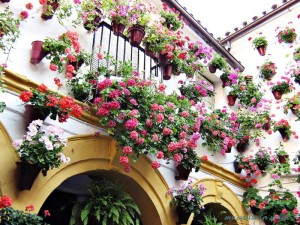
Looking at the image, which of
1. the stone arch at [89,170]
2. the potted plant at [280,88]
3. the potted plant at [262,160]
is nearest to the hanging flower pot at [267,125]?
the potted plant at [280,88]

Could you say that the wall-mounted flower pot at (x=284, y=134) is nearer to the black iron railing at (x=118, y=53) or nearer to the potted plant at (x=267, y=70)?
the potted plant at (x=267, y=70)

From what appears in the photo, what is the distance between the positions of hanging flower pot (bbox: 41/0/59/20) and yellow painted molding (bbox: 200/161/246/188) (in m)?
4.09

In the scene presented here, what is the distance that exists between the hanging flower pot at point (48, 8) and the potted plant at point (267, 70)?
6.18 meters

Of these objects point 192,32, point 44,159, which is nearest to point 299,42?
point 192,32

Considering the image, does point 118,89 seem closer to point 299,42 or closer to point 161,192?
point 161,192

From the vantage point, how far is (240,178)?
8.20 m

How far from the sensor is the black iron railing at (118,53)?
5.90 m

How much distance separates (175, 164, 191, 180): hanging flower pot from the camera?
246 inches

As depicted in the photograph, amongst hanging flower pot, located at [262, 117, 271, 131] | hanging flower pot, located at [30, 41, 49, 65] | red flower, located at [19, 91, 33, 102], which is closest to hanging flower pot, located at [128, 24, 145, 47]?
hanging flower pot, located at [30, 41, 49, 65]

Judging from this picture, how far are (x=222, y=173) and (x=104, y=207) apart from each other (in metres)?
3.55

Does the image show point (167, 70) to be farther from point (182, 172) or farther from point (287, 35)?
point (287, 35)

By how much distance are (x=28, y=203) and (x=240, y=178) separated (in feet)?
18.1

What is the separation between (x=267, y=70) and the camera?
9.35 m

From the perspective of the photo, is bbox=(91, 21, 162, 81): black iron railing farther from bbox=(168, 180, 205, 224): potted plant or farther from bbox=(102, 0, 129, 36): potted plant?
bbox=(168, 180, 205, 224): potted plant
